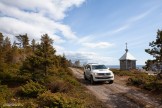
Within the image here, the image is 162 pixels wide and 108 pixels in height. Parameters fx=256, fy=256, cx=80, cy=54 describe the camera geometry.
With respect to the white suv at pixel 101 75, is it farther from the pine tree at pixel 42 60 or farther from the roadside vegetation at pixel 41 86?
the pine tree at pixel 42 60

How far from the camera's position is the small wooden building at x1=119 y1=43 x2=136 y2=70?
4588 centimetres

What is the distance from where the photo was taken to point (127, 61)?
4588cm

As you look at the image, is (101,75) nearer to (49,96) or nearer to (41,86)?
(41,86)

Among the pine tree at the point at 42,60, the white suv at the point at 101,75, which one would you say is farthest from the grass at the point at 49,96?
the white suv at the point at 101,75

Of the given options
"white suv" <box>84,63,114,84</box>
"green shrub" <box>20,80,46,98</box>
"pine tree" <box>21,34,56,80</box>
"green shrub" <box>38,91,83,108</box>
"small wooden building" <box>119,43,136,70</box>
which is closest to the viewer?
"green shrub" <box>38,91,83,108</box>

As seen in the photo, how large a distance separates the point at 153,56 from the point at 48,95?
779 cm

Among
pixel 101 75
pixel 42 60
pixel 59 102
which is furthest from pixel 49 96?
pixel 101 75

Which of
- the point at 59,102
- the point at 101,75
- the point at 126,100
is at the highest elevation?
the point at 101,75

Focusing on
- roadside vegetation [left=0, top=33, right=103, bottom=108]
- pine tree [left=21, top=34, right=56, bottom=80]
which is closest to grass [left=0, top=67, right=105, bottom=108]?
roadside vegetation [left=0, top=33, right=103, bottom=108]

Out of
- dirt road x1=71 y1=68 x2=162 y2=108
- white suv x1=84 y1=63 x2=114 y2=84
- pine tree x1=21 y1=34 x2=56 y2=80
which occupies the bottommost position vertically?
dirt road x1=71 y1=68 x2=162 y2=108

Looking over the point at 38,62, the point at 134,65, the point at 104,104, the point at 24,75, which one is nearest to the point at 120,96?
the point at 104,104

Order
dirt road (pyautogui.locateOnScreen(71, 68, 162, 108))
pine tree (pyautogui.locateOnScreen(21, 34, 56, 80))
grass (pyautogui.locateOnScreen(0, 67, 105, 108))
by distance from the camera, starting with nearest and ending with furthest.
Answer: grass (pyautogui.locateOnScreen(0, 67, 105, 108))
dirt road (pyautogui.locateOnScreen(71, 68, 162, 108))
pine tree (pyautogui.locateOnScreen(21, 34, 56, 80))

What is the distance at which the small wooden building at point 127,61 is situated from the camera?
4588cm

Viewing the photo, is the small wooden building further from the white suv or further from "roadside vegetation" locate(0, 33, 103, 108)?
"roadside vegetation" locate(0, 33, 103, 108)
